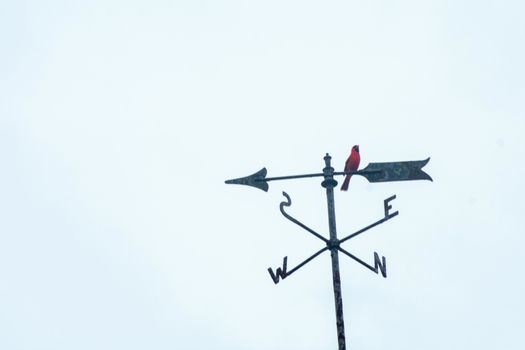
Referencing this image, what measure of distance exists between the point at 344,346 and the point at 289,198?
1.28 meters

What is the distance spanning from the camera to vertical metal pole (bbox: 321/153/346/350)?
12.3ft

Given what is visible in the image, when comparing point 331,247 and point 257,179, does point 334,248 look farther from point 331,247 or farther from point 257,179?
point 257,179

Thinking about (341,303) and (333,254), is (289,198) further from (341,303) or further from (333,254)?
(341,303)

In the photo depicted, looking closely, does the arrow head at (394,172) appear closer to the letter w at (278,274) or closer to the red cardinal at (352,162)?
the letter w at (278,274)

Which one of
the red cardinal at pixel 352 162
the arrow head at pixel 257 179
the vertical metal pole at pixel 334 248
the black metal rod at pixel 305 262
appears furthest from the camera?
the red cardinal at pixel 352 162

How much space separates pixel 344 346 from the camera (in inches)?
146

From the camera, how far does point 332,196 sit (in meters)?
4.24

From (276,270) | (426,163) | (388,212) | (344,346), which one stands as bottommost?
(344,346)

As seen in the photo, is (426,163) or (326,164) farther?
(426,163)

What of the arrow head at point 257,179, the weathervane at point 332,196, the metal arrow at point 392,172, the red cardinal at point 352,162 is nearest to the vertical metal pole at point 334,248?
the weathervane at point 332,196

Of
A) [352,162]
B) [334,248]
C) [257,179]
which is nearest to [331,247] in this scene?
[334,248]

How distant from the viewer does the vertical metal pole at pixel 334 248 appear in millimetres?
3749

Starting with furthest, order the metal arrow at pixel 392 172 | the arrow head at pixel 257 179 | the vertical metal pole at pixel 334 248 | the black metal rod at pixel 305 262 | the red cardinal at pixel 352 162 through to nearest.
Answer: the red cardinal at pixel 352 162
the arrow head at pixel 257 179
the metal arrow at pixel 392 172
the black metal rod at pixel 305 262
the vertical metal pole at pixel 334 248

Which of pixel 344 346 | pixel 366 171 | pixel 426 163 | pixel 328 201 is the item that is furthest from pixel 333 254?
pixel 426 163
